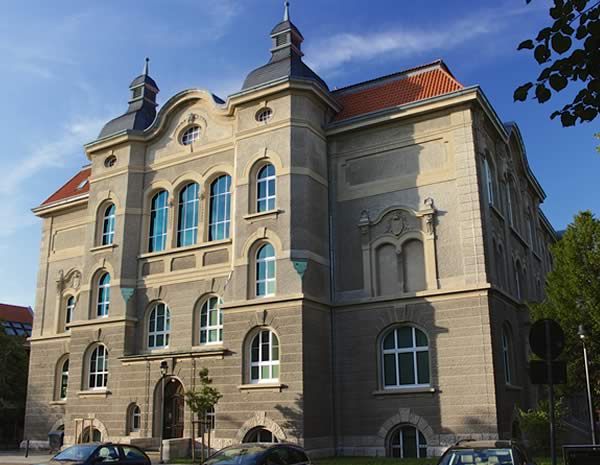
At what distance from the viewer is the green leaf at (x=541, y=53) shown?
21.1 ft

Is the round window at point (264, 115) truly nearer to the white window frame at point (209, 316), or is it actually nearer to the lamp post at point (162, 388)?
the white window frame at point (209, 316)

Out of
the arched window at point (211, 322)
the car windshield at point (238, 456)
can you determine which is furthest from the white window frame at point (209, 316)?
the car windshield at point (238, 456)

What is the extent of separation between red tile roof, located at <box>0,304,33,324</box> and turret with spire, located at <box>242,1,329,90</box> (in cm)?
4025

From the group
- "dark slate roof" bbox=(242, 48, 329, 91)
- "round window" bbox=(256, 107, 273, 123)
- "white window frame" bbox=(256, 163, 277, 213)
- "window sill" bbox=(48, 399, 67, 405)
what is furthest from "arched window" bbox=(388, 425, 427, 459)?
"window sill" bbox=(48, 399, 67, 405)

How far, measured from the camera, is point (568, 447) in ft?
35.6

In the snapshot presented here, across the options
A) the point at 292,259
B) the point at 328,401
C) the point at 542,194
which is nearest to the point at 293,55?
the point at 292,259

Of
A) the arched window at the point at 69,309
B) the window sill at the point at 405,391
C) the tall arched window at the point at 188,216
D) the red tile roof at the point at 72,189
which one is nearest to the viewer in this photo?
the window sill at the point at 405,391

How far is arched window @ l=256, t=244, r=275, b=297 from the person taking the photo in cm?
2514

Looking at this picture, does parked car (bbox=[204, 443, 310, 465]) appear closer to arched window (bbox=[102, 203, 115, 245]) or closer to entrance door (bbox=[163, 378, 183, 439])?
entrance door (bbox=[163, 378, 183, 439])

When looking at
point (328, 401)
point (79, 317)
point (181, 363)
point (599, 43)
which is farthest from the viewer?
point (79, 317)

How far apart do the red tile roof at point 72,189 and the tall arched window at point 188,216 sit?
8741mm

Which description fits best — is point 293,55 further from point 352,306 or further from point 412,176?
point 352,306

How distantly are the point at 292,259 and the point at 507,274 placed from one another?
29.3 feet

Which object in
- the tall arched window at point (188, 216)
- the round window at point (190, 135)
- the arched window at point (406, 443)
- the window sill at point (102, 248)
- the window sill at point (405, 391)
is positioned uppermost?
the round window at point (190, 135)
